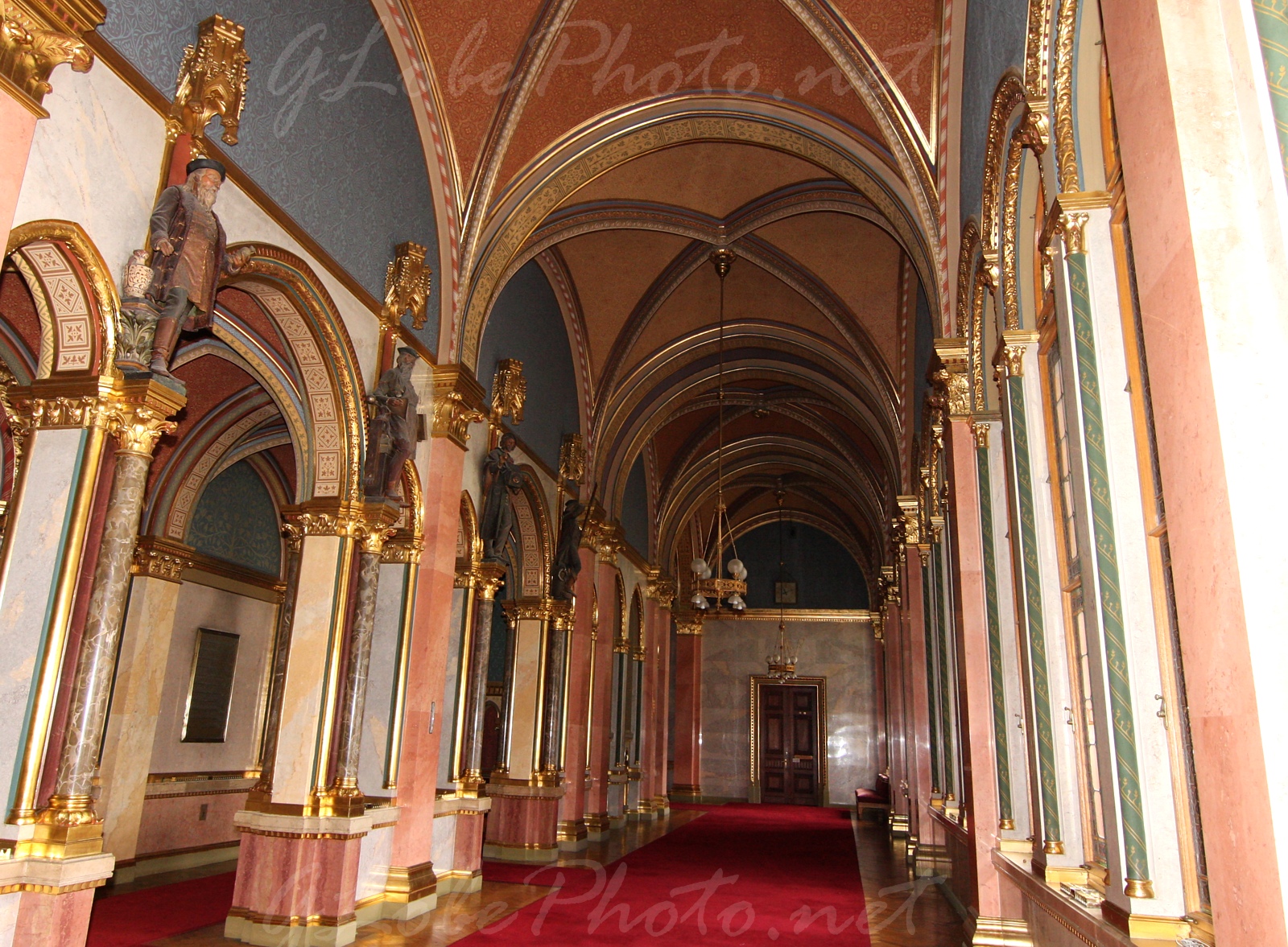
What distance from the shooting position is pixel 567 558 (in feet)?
38.9

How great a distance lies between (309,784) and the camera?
6.54 m

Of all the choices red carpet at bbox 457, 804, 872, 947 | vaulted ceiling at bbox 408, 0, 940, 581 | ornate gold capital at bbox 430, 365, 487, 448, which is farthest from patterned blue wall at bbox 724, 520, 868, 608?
ornate gold capital at bbox 430, 365, 487, 448

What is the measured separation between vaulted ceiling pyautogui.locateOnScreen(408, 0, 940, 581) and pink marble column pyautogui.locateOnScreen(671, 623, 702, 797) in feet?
26.5

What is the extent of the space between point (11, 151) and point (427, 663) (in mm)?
5109

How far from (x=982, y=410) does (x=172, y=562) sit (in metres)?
8.41

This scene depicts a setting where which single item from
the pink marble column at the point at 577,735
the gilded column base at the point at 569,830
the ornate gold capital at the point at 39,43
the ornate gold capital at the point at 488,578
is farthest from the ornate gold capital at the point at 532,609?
the ornate gold capital at the point at 39,43

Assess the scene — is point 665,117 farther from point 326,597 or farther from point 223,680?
point 223,680

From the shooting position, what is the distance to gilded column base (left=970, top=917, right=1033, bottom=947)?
5438 mm

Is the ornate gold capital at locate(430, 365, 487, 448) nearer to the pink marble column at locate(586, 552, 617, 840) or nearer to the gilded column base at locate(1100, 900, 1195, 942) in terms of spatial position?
the pink marble column at locate(586, 552, 617, 840)

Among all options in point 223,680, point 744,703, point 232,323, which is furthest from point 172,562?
point 744,703

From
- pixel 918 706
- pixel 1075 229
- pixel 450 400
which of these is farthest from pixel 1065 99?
pixel 918 706

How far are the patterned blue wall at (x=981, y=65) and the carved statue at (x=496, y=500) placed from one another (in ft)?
16.7

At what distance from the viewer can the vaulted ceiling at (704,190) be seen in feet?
25.6

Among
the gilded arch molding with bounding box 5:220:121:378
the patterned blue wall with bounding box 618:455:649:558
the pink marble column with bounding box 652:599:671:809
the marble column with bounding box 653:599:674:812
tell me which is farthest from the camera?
the pink marble column with bounding box 652:599:671:809
